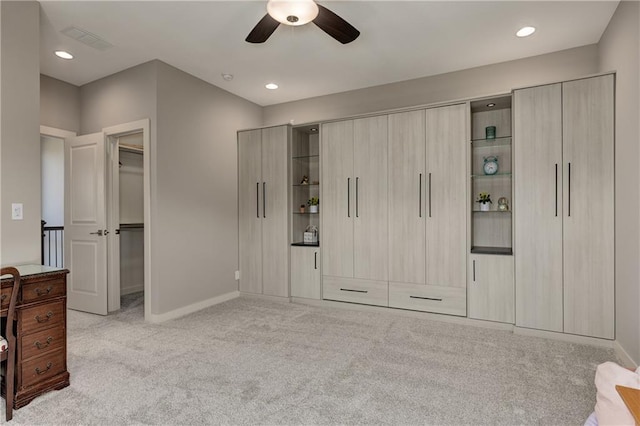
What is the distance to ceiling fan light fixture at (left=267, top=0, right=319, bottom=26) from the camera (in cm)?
225

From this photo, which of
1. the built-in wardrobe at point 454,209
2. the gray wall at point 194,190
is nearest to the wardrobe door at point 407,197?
the built-in wardrobe at point 454,209

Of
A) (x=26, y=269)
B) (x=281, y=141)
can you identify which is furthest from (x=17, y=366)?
(x=281, y=141)

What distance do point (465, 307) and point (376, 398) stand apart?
1.84m

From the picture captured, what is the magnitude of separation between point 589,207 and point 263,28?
307 cm

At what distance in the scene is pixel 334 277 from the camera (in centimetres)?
432

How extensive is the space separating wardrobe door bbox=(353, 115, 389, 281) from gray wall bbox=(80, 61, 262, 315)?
1.75 meters

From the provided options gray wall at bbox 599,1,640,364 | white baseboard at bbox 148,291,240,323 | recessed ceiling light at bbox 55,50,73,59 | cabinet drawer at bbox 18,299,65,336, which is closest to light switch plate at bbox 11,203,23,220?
cabinet drawer at bbox 18,299,65,336

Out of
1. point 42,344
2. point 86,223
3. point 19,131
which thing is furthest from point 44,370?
point 86,223

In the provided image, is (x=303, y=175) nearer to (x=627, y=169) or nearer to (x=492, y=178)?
(x=492, y=178)

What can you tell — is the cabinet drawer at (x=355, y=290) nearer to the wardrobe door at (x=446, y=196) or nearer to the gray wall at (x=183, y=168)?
the wardrobe door at (x=446, y=196)

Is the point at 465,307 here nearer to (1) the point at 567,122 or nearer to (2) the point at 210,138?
(1) the point at 567,122

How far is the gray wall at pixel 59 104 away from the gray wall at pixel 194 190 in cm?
145

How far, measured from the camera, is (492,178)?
3.88 m

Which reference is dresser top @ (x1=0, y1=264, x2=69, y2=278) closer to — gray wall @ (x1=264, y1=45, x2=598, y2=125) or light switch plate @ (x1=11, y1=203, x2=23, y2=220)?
light switch plate @ (x1=11, y1=203, x2=23, y2=220)
